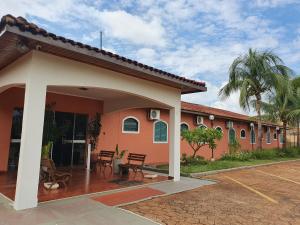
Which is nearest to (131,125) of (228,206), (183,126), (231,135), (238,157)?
(183,126)

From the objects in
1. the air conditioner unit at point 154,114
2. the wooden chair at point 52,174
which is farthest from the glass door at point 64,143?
the air conditioner unit at point 154,114

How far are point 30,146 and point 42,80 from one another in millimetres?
1451

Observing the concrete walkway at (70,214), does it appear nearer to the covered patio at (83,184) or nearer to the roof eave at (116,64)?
the covered patio at (83,184)

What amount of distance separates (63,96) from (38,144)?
17.7ft

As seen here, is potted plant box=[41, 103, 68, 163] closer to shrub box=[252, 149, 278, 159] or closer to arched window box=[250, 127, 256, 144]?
shrub box=[252, 149, 278, 159]

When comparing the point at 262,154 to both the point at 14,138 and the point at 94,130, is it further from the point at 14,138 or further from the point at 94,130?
the point at 14,138

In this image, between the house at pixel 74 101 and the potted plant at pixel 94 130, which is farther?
the potted plant at pixel 94 130

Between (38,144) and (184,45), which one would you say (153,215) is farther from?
(184,45)

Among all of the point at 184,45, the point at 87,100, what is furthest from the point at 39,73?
the point at 184,45

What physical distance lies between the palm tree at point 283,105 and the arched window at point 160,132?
8.42 metres

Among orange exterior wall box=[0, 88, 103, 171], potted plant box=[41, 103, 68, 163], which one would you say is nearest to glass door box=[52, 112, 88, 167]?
potted plant box=[41, 103, 68, 163]

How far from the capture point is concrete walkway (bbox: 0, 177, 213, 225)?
4848 mm

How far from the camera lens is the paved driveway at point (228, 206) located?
5340mm

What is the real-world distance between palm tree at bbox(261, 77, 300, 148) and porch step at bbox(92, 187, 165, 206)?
13964mm
